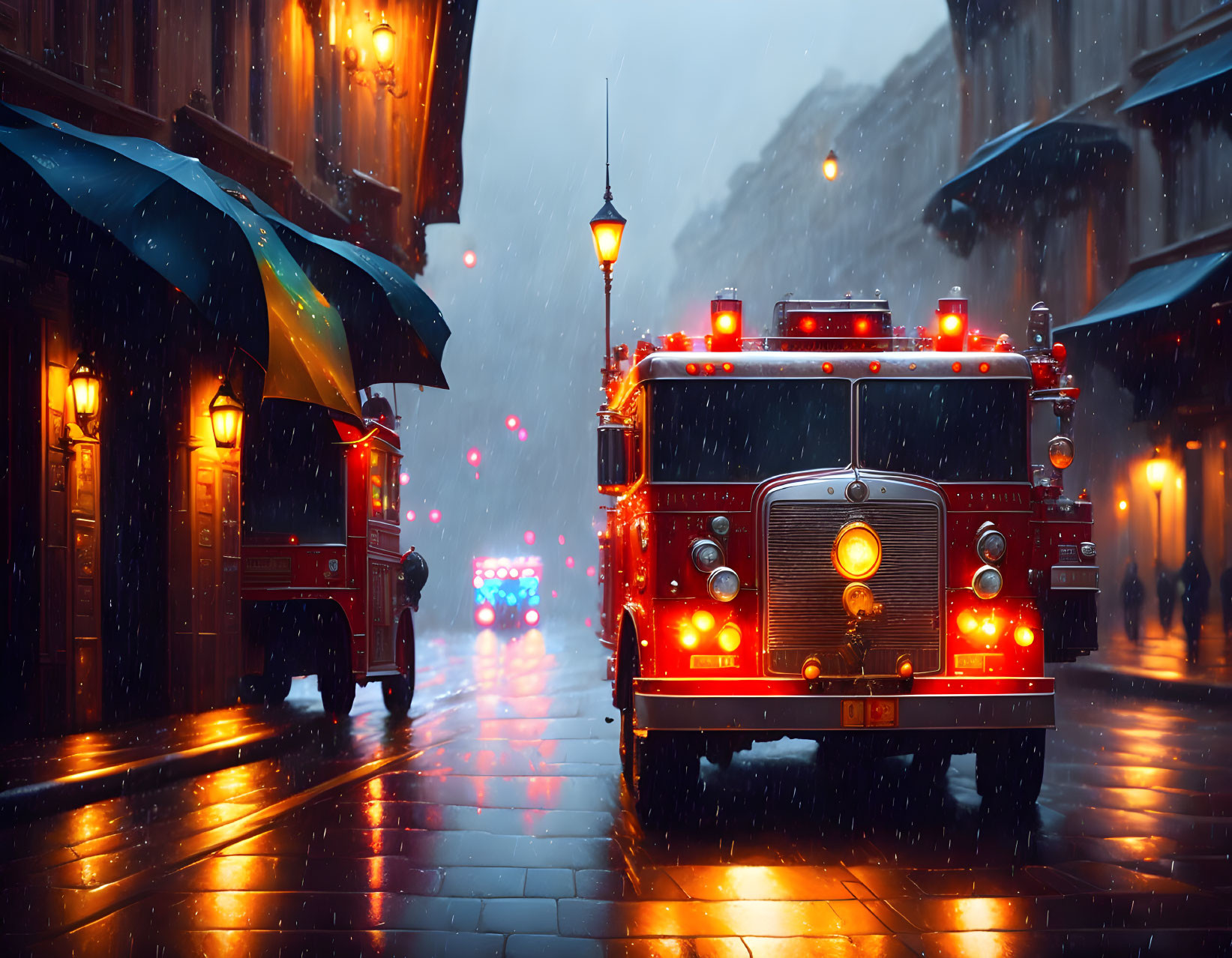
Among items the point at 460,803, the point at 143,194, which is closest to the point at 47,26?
the point at 143,194

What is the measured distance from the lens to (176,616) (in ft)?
52.2

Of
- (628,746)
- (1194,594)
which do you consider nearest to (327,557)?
(628,746)

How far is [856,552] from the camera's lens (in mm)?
8680

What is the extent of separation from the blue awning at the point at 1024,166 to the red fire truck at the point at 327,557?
65.2ft

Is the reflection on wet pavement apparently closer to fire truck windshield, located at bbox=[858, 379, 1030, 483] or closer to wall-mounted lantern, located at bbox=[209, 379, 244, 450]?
fire truck windshield, located at bbox=[858, 379, 1030, 483]

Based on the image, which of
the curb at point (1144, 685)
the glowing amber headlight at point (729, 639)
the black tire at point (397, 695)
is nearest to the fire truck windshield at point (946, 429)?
the glowing amber headlight at point (729, 639)

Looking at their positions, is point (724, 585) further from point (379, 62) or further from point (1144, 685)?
Result: point (379, 62)

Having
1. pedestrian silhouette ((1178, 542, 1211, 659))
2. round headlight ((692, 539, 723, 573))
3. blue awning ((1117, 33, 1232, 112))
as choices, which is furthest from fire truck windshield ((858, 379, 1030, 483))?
→ blue awning ((1117, 33, 1232, 112))

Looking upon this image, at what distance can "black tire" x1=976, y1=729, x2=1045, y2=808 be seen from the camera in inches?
358

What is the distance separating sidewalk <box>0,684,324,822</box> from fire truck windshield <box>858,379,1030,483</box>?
614 centimetres

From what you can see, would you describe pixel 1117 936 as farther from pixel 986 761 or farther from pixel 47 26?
pixel 47 26

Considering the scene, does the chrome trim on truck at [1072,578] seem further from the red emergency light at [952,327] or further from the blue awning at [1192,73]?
the blue awning at [1192,73]

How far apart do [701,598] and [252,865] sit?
3.10 meters

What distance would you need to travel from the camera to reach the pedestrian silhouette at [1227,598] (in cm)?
2422
